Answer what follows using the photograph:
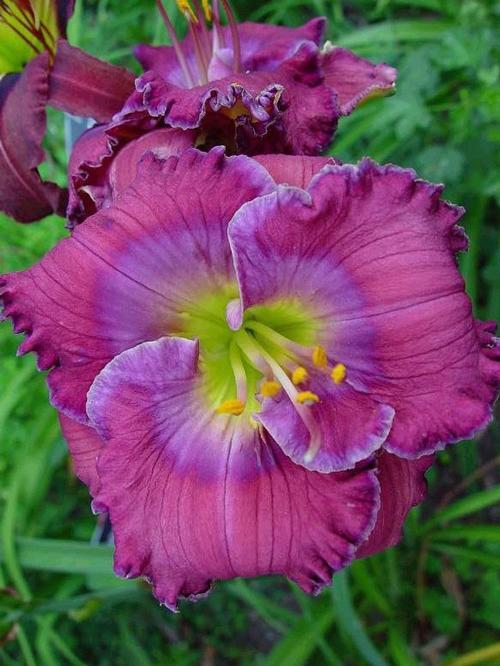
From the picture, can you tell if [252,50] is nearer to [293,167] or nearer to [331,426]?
[293,167]

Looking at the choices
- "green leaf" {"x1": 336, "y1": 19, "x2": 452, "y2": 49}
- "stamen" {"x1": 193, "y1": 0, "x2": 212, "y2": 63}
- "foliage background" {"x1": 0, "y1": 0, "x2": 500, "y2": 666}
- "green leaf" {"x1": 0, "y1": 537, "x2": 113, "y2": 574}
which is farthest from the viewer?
"green leaf" {"x1": 336, "y1": 19, "x2": 452, "y2": 49}

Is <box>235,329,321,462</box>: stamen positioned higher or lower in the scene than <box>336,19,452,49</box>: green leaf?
higher

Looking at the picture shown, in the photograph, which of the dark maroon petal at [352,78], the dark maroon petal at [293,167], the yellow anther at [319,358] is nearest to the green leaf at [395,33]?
the dark maroon petal at [352,78]

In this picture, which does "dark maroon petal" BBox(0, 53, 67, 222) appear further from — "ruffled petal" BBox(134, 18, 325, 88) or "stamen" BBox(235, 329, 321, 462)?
"stamen" BBox(235, 329, 321, 462)

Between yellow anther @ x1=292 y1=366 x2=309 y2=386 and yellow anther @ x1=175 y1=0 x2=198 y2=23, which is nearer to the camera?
yellow anther @ x1=292 y1=366 x2=309 y2=386

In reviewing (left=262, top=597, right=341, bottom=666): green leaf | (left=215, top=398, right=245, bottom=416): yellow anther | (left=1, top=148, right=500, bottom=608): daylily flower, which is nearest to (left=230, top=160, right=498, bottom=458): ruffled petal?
(left=1, top=148, right=500, bottom=608): daylily flower

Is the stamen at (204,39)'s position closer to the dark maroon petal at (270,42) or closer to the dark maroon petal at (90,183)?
the dark maroon petal at (270,42)
